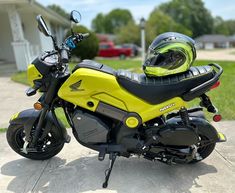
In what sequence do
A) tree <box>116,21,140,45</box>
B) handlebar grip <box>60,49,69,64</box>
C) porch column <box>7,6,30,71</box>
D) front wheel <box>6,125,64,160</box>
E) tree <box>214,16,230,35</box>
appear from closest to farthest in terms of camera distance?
handlebar grip <box>60,49,69,64</box>
front wheel <box>6,125,64,160</box>
porch column <box>7,6,30,71</box>
tree <box>116,21,140,45</box>
tree <box>214,16,230,35</box>

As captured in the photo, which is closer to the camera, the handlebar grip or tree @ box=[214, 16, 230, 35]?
the handlebar grip

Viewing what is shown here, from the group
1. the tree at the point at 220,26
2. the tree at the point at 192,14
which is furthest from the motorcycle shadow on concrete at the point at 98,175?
the tree at the point at 220,26

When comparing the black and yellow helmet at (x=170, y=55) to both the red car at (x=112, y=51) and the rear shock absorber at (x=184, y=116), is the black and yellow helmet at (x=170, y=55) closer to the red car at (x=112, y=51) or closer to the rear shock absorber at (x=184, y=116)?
the rear shock absorber at (x=184, y=116)

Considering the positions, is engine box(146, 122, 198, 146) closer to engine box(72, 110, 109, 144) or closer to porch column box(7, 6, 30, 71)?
engine box(72, 110, 109, 144)

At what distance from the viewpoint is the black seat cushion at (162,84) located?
242 cm

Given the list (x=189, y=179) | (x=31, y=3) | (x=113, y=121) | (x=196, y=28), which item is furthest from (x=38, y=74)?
(x=196, y=28)

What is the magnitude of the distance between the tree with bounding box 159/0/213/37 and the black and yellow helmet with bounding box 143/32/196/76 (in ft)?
255

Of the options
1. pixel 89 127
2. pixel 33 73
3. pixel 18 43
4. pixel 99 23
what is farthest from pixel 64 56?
pixel 99 23

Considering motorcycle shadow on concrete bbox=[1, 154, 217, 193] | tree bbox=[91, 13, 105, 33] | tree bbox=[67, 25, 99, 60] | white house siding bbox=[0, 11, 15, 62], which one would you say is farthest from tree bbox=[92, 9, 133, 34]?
motorcycle shadow on concrete bbox=[1, 154, 217, 193]

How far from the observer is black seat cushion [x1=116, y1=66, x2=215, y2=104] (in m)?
2.42

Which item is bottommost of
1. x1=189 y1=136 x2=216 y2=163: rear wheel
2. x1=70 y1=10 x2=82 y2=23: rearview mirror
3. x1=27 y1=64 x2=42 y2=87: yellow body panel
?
x1=189 y1=136 x2=216 y2=163: rear wheel

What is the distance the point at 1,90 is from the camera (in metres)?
7.39

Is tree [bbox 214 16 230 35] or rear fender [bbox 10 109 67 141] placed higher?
rear fender [bbox 10 109 67 141]

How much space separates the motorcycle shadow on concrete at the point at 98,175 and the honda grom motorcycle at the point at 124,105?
0.51 feet
